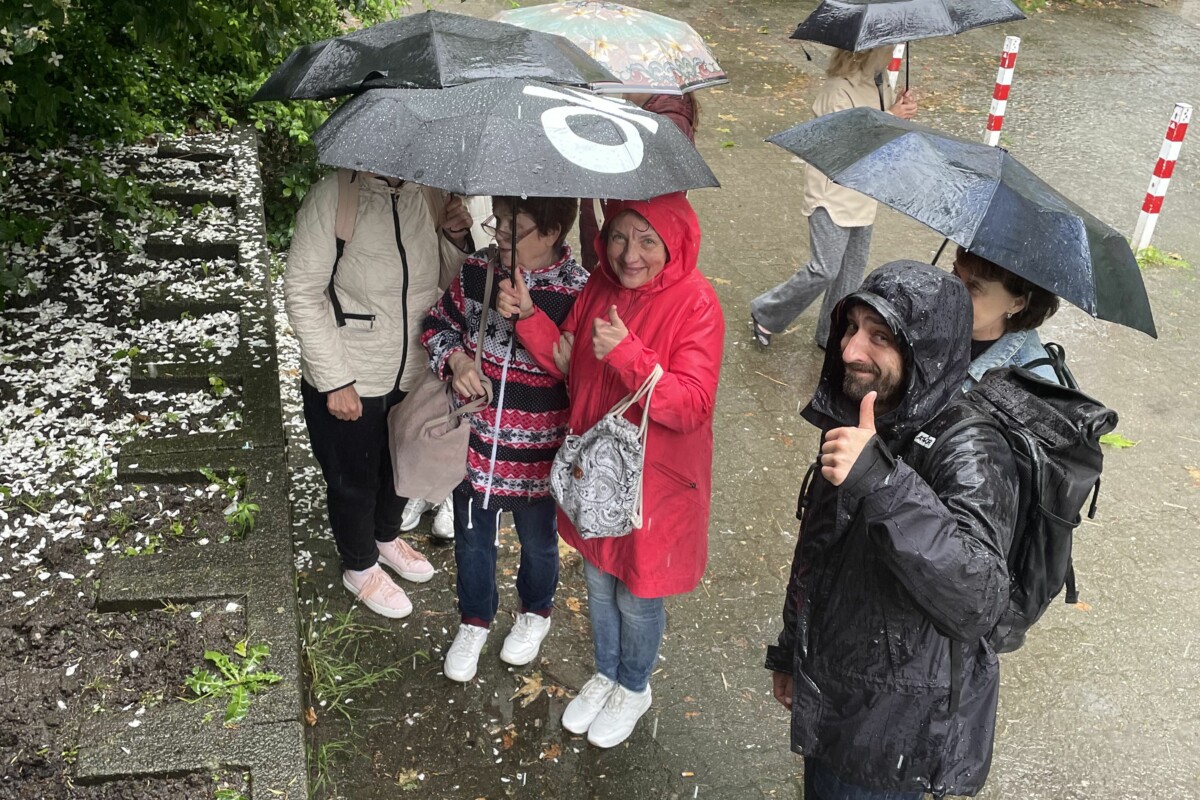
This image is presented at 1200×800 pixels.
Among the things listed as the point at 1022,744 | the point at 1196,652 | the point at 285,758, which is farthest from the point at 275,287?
the point at 1196,652

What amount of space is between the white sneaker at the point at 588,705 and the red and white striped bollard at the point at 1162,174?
543 centimetres

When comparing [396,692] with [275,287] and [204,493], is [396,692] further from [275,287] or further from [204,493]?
[275,287]

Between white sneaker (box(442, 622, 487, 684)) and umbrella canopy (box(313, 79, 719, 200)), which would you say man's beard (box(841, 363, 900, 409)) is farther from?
white sneaker (box(442, 622, 487, 684))

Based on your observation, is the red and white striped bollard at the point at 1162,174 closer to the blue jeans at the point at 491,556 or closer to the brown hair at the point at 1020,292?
the brown hair at the point at 1020,292

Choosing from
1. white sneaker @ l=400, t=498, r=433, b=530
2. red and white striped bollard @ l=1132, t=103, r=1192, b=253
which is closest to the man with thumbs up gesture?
white sneaker @ l=400, t=498, r=433, b=530

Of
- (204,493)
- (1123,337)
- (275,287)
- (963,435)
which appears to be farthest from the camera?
(1123,337)

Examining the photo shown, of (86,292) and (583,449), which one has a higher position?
(583,449)

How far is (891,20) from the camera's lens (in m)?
4.70

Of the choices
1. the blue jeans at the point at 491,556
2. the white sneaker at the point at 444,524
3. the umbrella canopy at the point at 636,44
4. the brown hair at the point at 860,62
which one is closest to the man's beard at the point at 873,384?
Result: the blue jeans at the point at 491,556

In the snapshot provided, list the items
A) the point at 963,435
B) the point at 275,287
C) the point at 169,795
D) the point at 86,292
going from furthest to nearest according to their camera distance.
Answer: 1. the point at 275,287
2. the point at 86,292
3. the point at 169,795
4. the point at 963,435

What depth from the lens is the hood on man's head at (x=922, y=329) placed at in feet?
6.72

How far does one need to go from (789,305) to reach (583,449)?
323 centimetres

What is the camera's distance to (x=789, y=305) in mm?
5727

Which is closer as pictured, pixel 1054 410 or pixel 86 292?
pixel 1054 410
